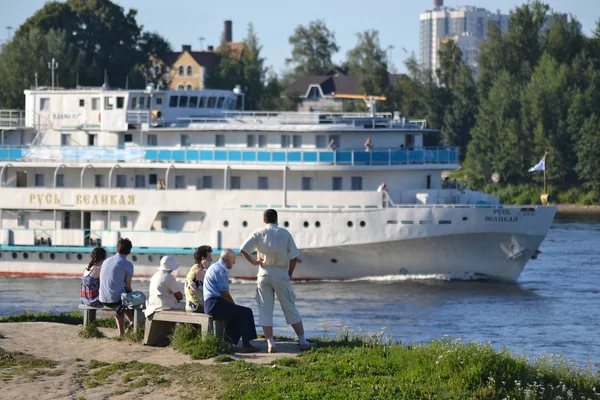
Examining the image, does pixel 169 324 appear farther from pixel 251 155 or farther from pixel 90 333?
pixel 251 155

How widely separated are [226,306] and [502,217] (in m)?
19.2

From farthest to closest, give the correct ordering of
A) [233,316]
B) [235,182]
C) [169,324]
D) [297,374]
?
[235,182] → [169,324] → [233,316] → [297,374]

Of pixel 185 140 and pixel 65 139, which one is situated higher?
pixel 65 139

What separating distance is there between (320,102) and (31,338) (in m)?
79.9

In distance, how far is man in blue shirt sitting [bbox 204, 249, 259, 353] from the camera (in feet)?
51.0

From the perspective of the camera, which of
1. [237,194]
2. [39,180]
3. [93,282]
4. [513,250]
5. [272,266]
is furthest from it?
[39,180]

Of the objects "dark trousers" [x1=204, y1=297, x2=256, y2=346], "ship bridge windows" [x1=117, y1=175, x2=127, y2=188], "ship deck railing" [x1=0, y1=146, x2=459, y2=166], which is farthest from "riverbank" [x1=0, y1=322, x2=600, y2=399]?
"ship bridge windows" [x1=117, y1=175, x2=127, y2=188]

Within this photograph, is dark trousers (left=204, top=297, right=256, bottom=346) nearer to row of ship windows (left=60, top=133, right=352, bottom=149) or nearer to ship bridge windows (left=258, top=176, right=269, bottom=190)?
row of ship windows (left=60, top=133, right=352, bottom=149)

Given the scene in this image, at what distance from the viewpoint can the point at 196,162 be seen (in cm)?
3603

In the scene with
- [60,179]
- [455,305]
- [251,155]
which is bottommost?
[455,305]

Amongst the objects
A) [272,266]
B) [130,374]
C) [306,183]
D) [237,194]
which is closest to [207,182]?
[237,194]

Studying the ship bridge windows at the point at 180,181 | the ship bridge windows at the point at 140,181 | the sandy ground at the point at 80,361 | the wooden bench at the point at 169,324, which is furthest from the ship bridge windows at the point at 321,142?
the wooden bench at the point at 169,324

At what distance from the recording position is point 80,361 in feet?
51.1

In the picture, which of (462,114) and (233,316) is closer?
(233,316)
